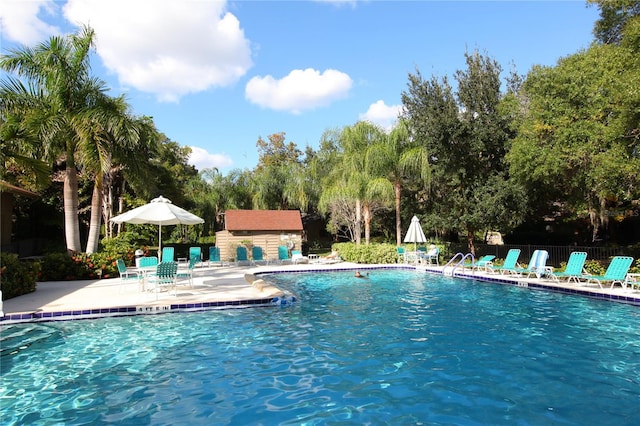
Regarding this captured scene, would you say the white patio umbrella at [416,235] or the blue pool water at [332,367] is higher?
the white patio umbrella at [416,235]

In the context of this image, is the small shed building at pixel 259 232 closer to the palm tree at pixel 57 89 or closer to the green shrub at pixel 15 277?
the palm tree at pixel 57 89

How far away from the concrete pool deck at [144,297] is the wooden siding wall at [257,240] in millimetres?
10512

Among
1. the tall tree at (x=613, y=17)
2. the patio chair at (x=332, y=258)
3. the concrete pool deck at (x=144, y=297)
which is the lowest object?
the concrete pool deck at (x=144, y=297)

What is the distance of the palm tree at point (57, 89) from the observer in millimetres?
13453

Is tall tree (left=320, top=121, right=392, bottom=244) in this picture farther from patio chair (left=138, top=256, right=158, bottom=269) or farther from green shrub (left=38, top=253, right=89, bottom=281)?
green shrub (left=38, top=253, right=89, bottom=281)

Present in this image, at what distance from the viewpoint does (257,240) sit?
25203mm

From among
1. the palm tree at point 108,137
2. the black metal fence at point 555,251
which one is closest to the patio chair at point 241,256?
the palm tree at point 108,137

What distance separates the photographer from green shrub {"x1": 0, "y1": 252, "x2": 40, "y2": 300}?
10.4 meters

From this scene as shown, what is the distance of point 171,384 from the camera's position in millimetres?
5371

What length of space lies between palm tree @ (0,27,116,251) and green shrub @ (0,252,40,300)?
158 inches

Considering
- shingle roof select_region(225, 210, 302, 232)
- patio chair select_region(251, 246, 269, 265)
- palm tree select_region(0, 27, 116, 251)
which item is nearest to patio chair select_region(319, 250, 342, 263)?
patio chair select_region(251, 246, 269, 265)

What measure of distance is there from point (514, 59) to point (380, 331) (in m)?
20.5

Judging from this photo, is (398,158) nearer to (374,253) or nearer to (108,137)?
(374,253)

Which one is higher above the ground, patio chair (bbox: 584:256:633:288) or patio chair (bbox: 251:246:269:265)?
patio chair (bbox: 251:246:269:265)
